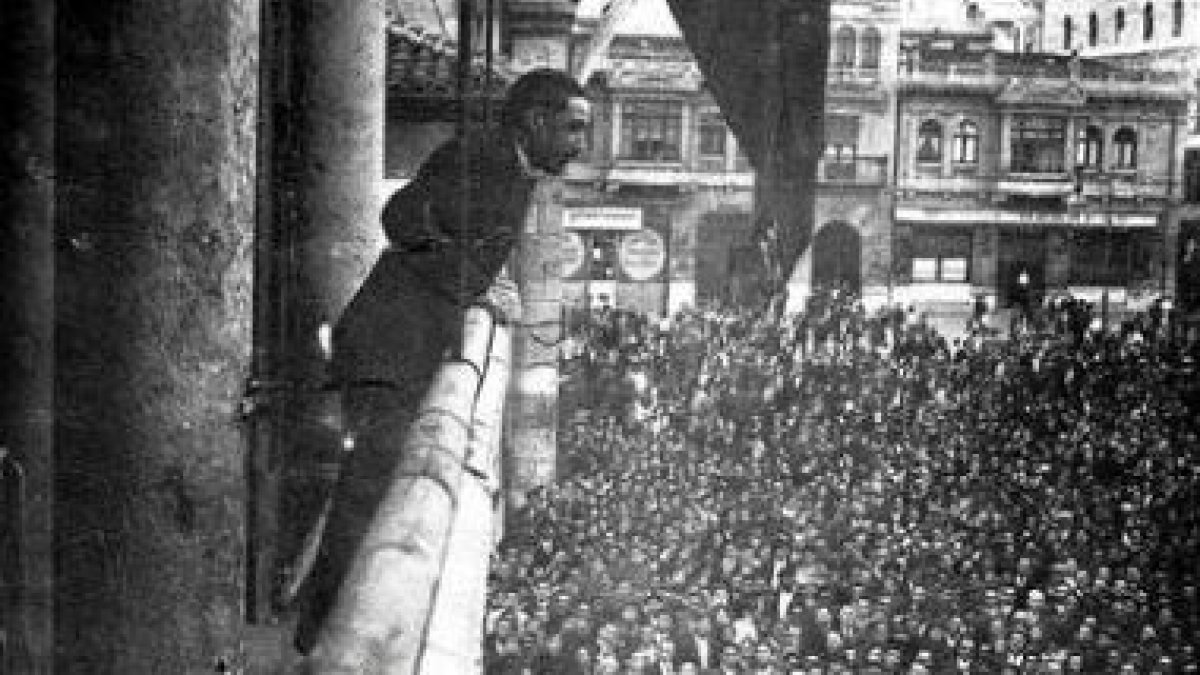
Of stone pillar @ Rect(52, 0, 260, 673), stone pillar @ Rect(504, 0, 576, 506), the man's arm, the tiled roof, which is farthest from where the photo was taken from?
stone pillar @ Rect(504, 0, 576, 506)

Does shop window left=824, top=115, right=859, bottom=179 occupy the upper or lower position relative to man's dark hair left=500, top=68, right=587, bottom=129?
upper

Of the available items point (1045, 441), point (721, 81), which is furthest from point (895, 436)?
point (721, 81)

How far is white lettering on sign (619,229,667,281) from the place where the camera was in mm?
16328

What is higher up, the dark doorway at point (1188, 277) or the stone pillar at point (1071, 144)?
the stone pillar at point (1071, 144)

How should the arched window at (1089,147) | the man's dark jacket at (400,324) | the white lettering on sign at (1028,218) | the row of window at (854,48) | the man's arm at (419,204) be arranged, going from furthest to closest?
the arched window at (1089,147) → the row of window at (854,48) → the white lettering on sign at (1028,218) → the man's arm at (419,204) → the man's dark jacket at (400,324)

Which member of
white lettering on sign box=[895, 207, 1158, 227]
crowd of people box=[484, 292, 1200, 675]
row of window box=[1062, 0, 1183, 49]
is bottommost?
crowd of people box=[484, 292, 1200, 675]

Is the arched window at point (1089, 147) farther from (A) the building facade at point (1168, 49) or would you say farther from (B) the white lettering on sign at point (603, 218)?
(B) the white lettering on sign at point (603, 218)

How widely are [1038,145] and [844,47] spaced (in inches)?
106

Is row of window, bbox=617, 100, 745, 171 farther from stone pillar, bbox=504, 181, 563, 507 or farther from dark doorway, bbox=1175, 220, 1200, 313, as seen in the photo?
dark doorway, bbox=1175, 220, 1200, 313

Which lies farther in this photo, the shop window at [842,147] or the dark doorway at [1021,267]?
the shop window at [842,147]

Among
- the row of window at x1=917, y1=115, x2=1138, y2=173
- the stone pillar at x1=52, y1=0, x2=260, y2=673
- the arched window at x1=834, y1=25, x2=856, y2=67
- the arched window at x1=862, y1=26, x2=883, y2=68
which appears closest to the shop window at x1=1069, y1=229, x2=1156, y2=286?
the row of window at x1=917, y1=115, x2=1138, y2=173

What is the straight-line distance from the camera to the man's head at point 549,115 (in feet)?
14.3

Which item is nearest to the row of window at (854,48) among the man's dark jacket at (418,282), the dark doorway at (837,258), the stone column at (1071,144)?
the dark doorway at (837,258)

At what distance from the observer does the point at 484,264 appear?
182 inches
